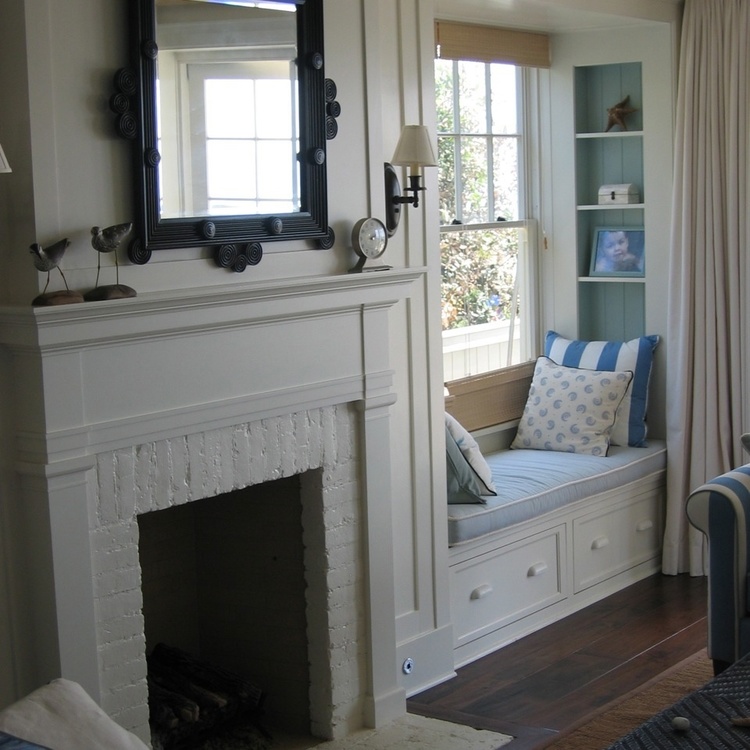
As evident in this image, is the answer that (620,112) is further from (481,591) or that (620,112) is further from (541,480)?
(481,591)

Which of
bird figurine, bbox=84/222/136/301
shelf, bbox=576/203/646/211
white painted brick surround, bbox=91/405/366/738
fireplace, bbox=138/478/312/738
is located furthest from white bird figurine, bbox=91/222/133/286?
shelf, bbox=576/203/646/211

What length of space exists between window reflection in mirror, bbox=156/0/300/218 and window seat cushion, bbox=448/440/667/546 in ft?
4.84

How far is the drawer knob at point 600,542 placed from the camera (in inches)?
197

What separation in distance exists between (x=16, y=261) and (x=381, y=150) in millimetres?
1302

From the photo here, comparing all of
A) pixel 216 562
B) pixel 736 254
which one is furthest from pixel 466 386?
pixel 216 562

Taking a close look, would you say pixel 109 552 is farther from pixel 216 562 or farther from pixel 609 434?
pixel 609 434

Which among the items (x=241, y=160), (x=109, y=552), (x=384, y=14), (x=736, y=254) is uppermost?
(x=384, y=14)

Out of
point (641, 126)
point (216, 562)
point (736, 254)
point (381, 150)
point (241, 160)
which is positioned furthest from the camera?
point (641, 126)

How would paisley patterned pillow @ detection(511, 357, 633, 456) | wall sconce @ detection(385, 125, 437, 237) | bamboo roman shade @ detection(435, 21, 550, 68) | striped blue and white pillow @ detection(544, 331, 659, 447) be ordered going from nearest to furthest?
wall sconce @ detection(385, 125, 437, 237) → bamboo roman shade @ detection(435, 21, 550, 68) → paisley patterned pillow @ detection(511, 357, 633, 456) → striped blue and white pillow @ detection(544, 331, 659, 447)

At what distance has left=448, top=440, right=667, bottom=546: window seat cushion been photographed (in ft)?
14.2

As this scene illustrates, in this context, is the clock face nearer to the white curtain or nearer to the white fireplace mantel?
the white fireplace mantel

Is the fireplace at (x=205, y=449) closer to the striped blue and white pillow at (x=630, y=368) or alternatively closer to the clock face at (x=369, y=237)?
the clock face at (x=369, y=237)

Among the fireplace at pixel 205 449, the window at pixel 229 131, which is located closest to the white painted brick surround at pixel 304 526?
the fireplace at pixel 205 449

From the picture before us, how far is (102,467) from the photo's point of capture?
2939 mm
